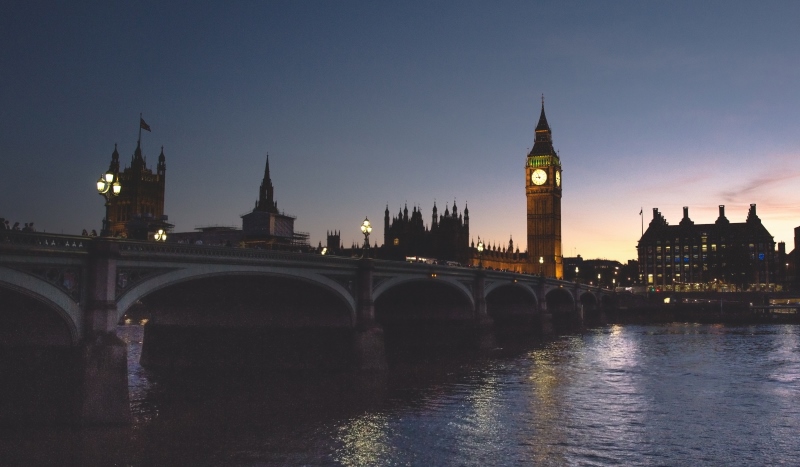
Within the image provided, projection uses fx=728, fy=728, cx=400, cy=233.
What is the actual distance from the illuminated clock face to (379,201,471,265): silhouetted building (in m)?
43.6

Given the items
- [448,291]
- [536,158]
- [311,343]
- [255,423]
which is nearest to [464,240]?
[536,158]

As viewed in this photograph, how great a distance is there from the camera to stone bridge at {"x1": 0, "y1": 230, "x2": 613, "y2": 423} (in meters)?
25.5

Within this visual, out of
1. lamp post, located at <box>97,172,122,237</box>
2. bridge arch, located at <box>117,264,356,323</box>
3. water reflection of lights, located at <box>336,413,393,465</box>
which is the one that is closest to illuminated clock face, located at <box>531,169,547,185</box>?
bridge arch, located at <box>117,264,356,323</box>

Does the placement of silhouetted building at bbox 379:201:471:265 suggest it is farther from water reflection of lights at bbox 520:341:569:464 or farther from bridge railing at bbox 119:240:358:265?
bridge railing at bbox 119:240:358:265

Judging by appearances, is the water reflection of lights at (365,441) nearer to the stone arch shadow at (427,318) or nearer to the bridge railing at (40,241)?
the bridge railing at (40,241)

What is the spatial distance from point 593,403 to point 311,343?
54.8 feet

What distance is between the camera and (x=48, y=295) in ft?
81.8

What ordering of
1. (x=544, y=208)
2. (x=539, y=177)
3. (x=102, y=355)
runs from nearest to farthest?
(x=102, y=355), (x=544, y=208), (x=539, y=177)

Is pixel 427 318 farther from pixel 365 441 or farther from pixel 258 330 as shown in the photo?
pixel 365 441

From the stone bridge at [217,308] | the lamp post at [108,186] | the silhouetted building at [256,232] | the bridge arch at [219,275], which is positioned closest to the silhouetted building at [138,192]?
the silhouetted building at [256,232]

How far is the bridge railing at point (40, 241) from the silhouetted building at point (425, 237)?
4906 inches

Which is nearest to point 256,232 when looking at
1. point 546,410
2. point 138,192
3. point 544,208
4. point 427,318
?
point 427,318

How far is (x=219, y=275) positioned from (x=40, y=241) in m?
8.86

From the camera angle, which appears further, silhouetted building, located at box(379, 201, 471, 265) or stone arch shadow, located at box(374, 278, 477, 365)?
silhouetted building, located at box(379, 201, 471, 265)
